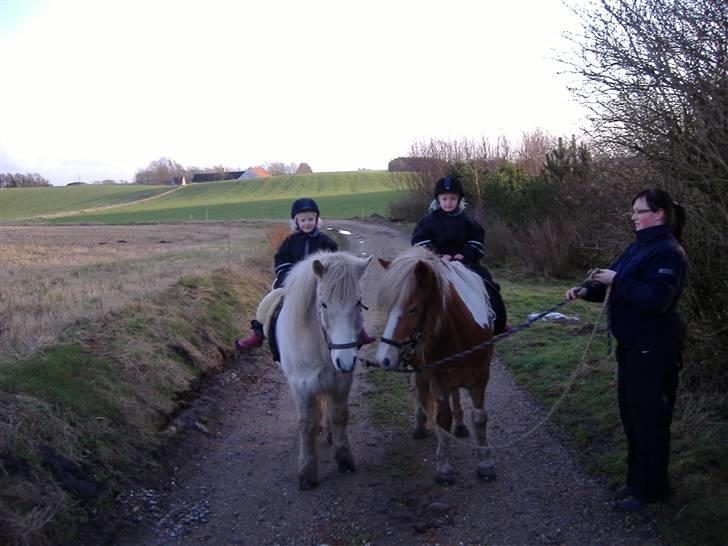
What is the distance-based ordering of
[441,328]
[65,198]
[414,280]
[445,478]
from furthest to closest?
[65,198], [445,478], [441,328], [414,280]

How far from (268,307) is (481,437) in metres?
2.52

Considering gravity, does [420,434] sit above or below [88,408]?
below

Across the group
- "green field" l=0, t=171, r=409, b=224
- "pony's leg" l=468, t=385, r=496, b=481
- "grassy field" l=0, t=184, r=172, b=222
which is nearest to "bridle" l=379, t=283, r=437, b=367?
"pony's leg" l=468, t=385, r=496, b=481

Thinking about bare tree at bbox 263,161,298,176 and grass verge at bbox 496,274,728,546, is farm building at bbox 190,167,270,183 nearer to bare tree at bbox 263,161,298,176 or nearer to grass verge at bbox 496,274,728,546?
bare tree at bbox 263,161,298,176

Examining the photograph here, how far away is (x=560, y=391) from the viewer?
7.00 meters

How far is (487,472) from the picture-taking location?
504cm

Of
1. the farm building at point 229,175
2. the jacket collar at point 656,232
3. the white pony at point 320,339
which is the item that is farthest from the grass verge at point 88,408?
the farm building at point 229,175

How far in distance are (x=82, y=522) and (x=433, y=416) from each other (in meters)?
3.16

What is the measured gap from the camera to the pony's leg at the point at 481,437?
16.6ft

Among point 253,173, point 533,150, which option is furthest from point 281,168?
point 533,150

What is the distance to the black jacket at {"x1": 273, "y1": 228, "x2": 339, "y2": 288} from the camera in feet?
20.4

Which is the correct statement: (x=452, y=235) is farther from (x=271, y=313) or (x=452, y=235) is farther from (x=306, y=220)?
(x=271, y=313)

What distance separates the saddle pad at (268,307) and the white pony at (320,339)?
41cm

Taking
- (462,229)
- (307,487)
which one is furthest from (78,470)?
(462,229)
